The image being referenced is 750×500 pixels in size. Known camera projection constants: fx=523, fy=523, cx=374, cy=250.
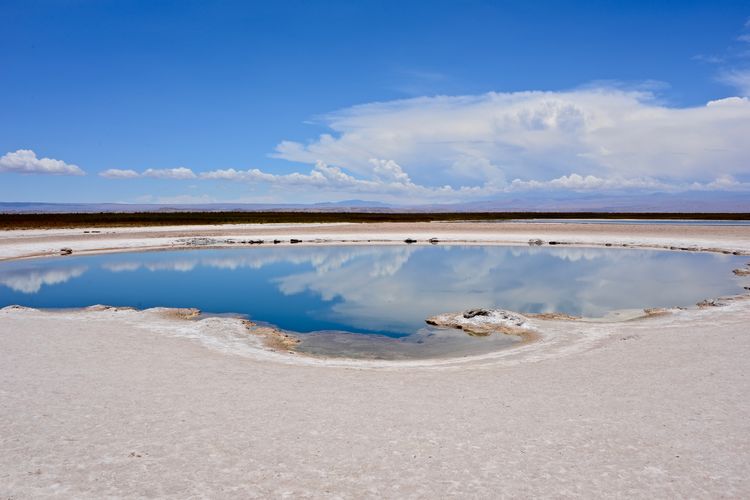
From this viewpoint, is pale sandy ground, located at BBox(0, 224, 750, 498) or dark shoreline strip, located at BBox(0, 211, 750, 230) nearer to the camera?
pale sandy ground, located at BBox(0, 224, 750, 498)

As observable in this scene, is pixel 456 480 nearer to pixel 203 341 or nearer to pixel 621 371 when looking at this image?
pixel 621 371

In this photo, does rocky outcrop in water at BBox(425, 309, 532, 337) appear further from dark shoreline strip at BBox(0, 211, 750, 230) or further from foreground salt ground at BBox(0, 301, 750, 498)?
dark shoreline strip at BBox(0, 211, 750, 230)

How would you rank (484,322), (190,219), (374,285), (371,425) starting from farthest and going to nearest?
(190,219)
(374,285)
(484,322)
(371,425)

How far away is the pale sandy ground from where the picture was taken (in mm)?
5684

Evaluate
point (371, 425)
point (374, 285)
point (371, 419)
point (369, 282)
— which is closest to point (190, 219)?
point (369, 282)

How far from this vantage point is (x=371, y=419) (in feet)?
24.6

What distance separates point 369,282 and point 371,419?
663 inches

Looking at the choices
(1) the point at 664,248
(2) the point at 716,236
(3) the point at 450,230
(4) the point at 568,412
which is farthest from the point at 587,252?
(4) the point at 568,412

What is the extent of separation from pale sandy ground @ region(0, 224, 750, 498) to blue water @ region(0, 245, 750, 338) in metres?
4.79

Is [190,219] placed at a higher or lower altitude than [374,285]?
higher

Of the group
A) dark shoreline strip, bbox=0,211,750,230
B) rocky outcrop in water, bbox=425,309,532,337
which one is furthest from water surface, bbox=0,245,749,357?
dark shoreline strip, bbox=0,211,750,230

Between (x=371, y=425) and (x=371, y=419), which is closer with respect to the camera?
(x=371, y=425)

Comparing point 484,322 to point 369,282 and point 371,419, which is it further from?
point 369,282

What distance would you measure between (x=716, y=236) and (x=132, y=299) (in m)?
46.7
